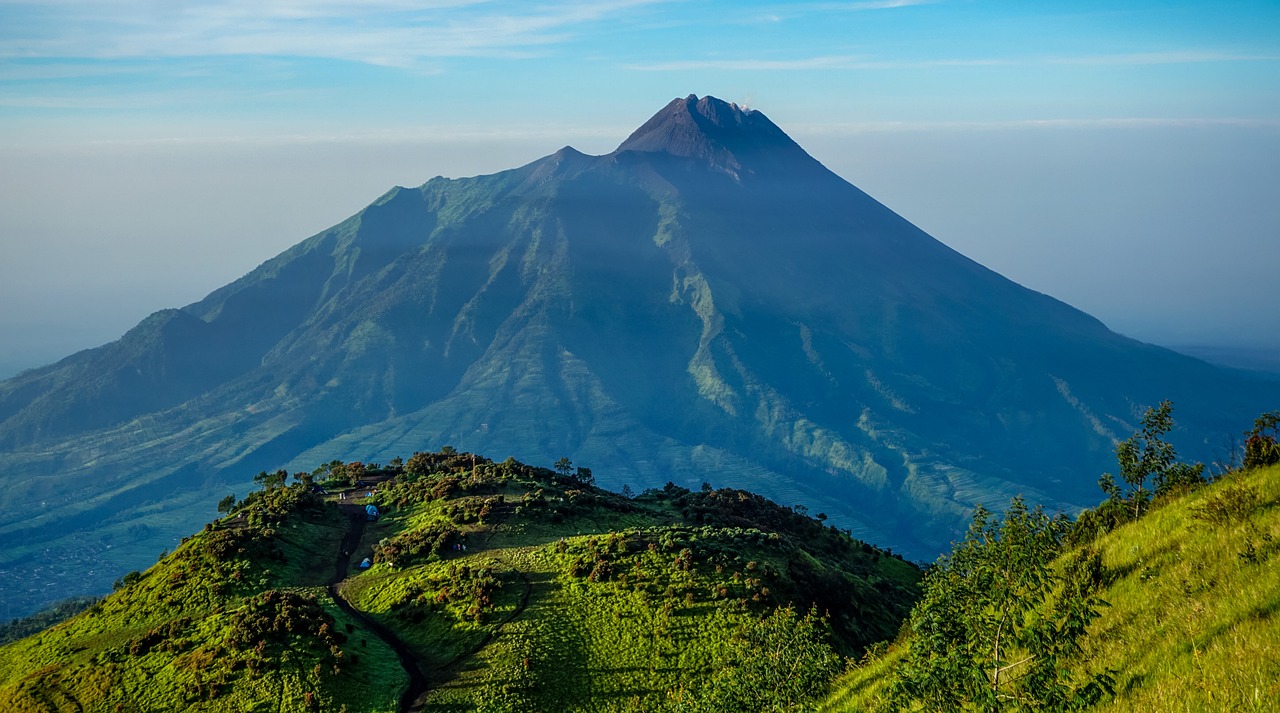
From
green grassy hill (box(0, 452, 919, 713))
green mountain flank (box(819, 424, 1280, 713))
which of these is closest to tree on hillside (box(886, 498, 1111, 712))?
green mountain flank (box(819, 424, 1280, 713))

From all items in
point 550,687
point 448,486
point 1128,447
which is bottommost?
point 550,687

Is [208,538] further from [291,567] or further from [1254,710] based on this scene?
[1254,710]

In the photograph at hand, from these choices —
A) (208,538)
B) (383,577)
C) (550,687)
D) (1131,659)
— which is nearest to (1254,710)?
(1131,659)

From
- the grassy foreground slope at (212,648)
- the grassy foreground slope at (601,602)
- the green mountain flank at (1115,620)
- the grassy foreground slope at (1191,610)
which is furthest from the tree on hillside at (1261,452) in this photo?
the grassy foreground slope at (212,648)

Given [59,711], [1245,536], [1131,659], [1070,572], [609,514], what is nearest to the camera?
[1131,659]

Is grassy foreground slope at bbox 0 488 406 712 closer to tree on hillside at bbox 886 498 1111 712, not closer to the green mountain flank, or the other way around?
the green mountain flank

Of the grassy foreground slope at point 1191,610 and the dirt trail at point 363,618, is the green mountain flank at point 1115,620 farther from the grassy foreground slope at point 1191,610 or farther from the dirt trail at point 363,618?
the dirt trail at point 363,618

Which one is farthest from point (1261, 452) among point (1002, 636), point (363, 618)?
point (363, 618)
